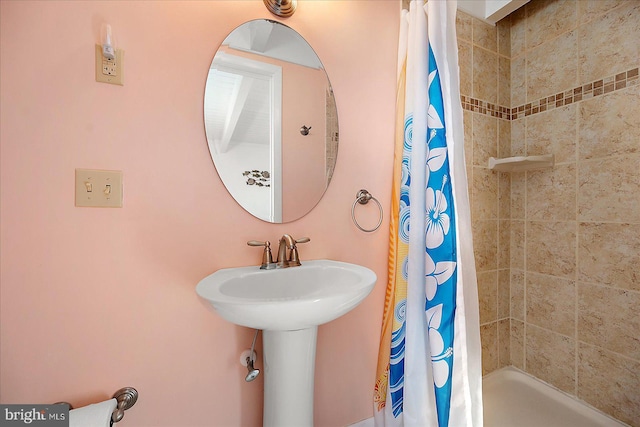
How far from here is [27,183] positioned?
858 mm

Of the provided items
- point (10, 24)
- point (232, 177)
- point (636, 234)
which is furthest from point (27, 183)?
point (636, 234)

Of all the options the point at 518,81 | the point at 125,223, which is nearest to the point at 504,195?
the point at 518,81

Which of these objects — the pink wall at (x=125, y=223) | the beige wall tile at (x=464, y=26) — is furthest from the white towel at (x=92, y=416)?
the beige wall tile at (x=464, y=26)

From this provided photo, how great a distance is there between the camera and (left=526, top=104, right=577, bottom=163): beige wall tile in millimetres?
1587

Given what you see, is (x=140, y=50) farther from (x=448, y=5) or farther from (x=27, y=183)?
(x=448, y=5)

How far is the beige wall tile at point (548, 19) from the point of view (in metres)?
1.61

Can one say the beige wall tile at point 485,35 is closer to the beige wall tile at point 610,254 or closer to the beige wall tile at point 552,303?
the beige wall tile at point 610,254

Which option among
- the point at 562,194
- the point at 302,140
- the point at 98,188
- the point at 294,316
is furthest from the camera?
the point at 562,194

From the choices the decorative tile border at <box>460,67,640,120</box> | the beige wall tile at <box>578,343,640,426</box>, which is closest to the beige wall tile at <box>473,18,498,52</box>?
the decorative tile border at <box>460,67,640,120</box>

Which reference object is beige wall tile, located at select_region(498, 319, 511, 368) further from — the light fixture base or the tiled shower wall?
the light fixture base

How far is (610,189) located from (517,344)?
1.04 metres

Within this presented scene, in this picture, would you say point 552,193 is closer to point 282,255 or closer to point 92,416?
point 282,255

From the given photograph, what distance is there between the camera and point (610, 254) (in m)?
1.44

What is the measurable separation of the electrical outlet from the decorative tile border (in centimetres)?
166
